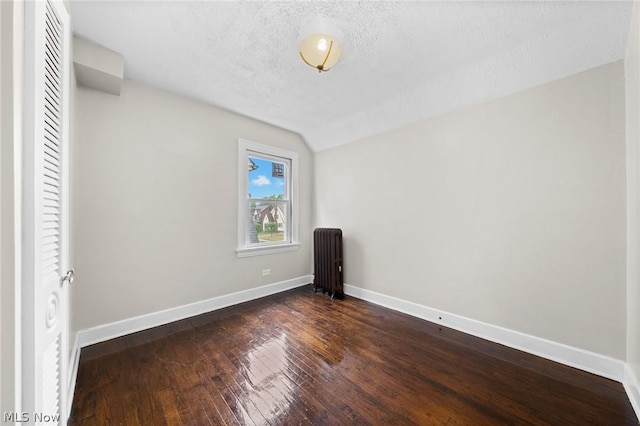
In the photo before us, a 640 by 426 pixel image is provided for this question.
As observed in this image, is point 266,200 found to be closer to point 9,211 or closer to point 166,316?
point 166,316

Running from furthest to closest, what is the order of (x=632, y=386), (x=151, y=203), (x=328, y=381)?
(x=151, y=203)
(x=328, y=381)
(x=632, y=386)

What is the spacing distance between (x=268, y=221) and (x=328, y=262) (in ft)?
3.65

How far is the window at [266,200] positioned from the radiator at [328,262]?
17.7 inches

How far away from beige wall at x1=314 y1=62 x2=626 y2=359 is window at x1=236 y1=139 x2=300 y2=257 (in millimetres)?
1399

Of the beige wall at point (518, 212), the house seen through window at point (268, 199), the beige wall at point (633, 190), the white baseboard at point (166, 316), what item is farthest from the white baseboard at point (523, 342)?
the house seen through window at point (268, 199)

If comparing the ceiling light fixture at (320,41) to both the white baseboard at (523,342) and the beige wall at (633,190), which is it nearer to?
the beige wall at (633,190)

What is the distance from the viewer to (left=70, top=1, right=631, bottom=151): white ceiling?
5.25ft

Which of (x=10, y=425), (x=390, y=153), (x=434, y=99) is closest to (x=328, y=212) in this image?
(x=390, y=153)

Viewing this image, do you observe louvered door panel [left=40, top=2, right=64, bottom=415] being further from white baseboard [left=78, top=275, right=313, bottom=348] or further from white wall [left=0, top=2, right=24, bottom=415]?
white baseboard [left=78, top=275, right=313, bottom=348]

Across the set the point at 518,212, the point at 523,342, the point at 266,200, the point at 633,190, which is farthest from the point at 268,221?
the point at 633,190

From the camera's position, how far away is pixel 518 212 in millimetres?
2143

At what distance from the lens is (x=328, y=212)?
387cm

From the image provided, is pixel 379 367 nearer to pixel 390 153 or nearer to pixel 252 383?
pixel 252 383

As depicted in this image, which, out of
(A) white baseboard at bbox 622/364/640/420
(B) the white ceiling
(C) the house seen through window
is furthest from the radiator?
(A) white baseboard at bbox 622/364/640/420
